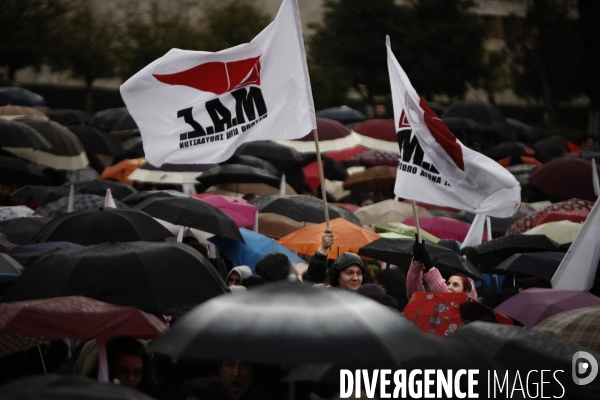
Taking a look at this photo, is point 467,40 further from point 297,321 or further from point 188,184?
point 297,321

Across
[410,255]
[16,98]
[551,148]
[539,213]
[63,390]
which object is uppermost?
[63,390]

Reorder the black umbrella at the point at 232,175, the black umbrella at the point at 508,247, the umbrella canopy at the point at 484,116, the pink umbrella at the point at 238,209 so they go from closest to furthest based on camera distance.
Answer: the black umbrella at the point at 508,247 → the pink umbrella at the point at 238,209 → the black umbrella at the point at 232,175 → the umbrella canopy at the point at 484,116

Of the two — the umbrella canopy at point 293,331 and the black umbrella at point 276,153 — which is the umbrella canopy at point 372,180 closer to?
the black umbrella at point 276,153

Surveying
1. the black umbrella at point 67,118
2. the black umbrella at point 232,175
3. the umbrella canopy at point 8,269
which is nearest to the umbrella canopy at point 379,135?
the black umbrella at point 67,118

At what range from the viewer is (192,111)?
313 inches

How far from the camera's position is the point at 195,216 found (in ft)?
31.1

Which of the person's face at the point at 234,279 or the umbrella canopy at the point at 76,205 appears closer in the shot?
the person's face at the point at 234,279

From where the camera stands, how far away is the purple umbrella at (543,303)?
759cm

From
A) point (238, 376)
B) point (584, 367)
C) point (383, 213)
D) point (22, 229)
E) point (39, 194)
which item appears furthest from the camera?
point (383, 213)

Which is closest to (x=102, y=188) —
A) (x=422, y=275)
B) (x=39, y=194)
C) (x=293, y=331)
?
(x=39, y=194)

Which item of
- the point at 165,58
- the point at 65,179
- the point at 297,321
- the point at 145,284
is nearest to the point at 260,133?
the point at 165,58

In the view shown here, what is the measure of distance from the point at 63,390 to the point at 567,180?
11708 millimetres

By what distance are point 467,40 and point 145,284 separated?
128ft

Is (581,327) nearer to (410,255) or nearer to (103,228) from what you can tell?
(410,255)
